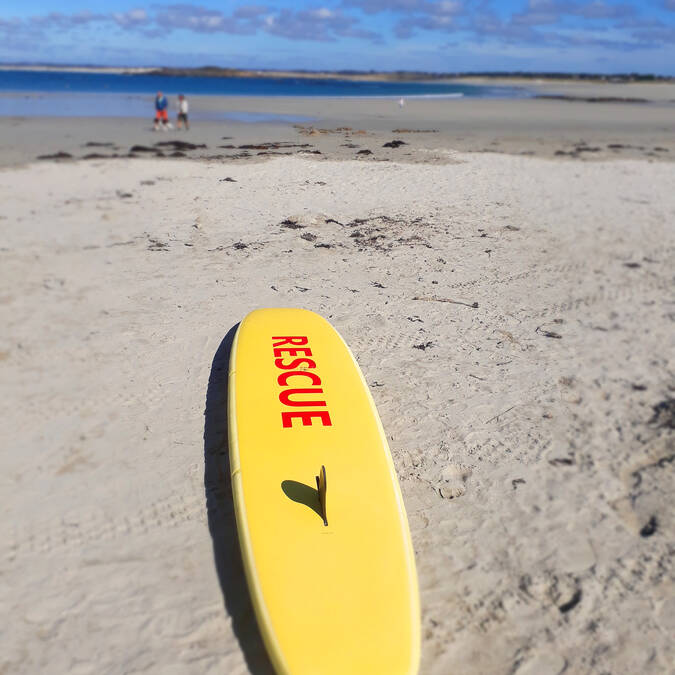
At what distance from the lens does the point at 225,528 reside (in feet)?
12.6

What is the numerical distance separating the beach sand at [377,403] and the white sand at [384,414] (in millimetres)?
19

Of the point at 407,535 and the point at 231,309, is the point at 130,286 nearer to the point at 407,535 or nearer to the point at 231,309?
the point at 231,309

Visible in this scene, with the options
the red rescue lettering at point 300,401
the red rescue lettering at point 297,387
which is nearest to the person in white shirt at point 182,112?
the red rescue lettering at point 297,387

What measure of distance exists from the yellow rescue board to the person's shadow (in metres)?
0.15

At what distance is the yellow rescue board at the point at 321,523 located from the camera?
3.00 metres

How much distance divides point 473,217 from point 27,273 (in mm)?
6547

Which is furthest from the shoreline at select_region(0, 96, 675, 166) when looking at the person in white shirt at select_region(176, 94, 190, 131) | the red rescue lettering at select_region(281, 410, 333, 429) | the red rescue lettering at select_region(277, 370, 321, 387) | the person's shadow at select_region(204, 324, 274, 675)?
the red rescue lettering at select_region(281, 410, 333, 429)

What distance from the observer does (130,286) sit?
7.54 meters

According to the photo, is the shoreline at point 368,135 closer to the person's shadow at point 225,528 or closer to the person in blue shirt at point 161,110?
the person in blue shirt at point 161,110

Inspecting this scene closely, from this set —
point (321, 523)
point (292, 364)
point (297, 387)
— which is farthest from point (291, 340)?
point (321, 523)

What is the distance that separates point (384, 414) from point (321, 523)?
162 centimetres

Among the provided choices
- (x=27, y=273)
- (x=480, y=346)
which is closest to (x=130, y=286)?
(x=27, y=273)

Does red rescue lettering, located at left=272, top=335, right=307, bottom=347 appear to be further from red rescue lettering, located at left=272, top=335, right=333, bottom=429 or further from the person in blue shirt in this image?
the person in blue shirt

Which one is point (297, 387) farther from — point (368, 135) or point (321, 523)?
point (368, 135)
